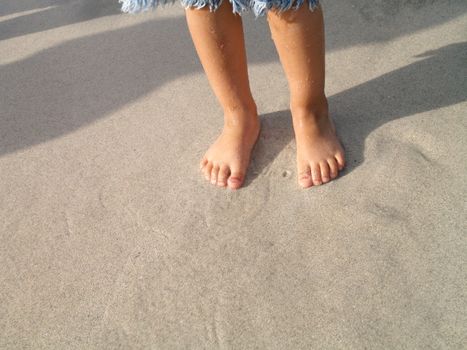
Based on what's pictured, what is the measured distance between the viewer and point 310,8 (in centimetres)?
109

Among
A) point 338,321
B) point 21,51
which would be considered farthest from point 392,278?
point 21,51

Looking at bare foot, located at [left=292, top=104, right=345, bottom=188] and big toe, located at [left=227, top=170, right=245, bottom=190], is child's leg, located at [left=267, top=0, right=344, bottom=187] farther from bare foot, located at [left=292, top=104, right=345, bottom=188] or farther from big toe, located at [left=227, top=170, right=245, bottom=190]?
big toe, located at [left=227, top=170, right=245, bottom=190]

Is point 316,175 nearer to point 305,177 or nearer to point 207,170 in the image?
point 305,177

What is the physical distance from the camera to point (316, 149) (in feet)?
4.32

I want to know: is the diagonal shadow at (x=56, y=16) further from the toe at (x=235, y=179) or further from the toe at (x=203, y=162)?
the toe at (x=235, y=179)

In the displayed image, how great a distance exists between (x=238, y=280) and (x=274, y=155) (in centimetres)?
45

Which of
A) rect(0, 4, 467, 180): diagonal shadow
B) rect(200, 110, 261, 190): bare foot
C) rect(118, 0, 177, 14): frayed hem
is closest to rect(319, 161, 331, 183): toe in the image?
rect(0, 4, 467, 180): diagonal shadow

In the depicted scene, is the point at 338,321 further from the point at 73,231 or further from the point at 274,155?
the point at 73,231

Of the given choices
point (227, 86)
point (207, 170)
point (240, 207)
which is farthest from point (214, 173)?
point (227, 86)

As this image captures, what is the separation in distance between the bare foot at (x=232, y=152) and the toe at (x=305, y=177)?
6.9 inches

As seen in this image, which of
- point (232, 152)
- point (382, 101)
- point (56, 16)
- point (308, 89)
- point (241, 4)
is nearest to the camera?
point (241, 4)

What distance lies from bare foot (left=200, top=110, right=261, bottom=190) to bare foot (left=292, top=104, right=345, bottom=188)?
0.15m

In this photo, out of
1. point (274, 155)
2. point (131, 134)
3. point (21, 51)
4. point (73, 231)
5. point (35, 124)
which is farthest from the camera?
point (21, 51)

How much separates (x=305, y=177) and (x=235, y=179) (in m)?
0.21
